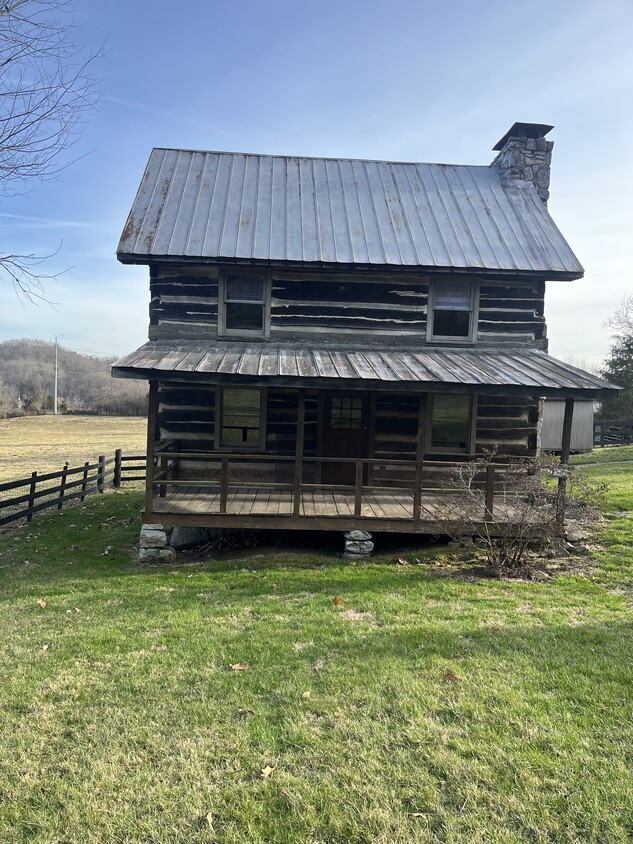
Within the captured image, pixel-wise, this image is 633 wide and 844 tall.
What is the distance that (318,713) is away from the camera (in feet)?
13.7

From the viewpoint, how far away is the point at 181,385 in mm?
11219

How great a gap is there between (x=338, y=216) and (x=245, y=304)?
346cm

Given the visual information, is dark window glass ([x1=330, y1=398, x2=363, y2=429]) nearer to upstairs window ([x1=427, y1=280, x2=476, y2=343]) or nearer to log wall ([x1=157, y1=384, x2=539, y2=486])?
log wall ([x1=157, y1=384, x2=539, y2=486])

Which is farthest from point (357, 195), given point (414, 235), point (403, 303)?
point (403, 303)

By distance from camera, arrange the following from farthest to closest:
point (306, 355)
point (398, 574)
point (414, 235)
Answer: point (414, 235)
point (306, 355)
point (398, 574)

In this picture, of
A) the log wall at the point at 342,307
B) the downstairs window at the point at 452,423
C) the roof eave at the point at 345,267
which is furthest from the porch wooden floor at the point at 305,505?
the roof eave at the point at 345,267

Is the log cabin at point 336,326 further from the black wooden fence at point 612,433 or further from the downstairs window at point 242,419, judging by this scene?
the black wooden fence at point 612,433

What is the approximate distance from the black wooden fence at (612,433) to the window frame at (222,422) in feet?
83.8

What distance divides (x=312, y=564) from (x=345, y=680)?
13.8ft

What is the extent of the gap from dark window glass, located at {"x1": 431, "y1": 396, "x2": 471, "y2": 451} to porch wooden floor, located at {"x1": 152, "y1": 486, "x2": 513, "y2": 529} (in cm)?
125

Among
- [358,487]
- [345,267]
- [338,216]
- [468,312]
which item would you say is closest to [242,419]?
[358,487]

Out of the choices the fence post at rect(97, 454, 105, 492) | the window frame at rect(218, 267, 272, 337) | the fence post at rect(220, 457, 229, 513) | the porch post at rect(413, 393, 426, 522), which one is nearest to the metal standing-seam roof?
the window frame at rect(218, 267, 272, 337)

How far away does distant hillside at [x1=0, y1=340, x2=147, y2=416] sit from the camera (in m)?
63.9

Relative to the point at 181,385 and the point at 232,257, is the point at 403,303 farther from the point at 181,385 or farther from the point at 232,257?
the point at 181,385
